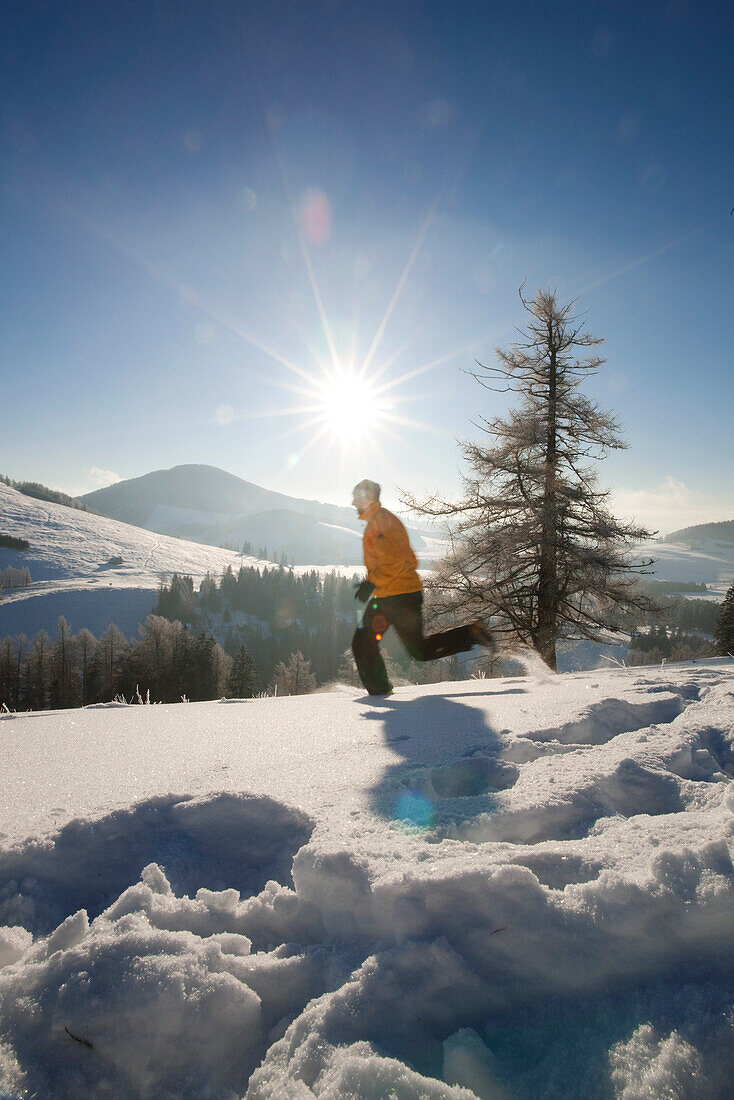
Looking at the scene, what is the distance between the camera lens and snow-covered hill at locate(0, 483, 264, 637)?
80.6 meters

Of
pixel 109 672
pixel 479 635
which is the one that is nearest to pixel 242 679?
pixel 109 672

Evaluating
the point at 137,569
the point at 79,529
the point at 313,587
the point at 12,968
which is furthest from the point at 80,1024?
the point at 79,529

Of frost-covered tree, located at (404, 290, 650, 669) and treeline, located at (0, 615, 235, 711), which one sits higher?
frost-covered tree, located at (404, 290, 650, 669)

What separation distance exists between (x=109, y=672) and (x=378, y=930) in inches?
1965

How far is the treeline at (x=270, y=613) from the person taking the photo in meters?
77.1

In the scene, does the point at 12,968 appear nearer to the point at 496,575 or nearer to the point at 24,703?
the point at 496,575

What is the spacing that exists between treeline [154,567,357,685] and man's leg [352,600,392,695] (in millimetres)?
68549

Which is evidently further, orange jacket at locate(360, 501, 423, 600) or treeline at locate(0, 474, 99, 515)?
treeline at locate(0, 474, 99, 515)

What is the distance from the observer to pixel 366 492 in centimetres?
455

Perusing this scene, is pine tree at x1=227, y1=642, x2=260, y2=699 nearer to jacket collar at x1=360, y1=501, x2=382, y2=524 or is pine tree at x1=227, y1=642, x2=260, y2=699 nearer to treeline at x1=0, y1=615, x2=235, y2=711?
treeline at x1=0, y1=615, x2=235, y2=711

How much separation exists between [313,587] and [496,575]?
306 feet

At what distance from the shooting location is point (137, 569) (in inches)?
4048

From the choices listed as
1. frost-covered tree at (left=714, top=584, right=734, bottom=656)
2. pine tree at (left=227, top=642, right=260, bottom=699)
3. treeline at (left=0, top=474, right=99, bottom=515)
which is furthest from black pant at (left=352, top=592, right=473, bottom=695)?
treeline at (left=0, top=474, right=99, bottom=515)

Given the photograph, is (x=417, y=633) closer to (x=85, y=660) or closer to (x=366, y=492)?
(x=366, y=492)
